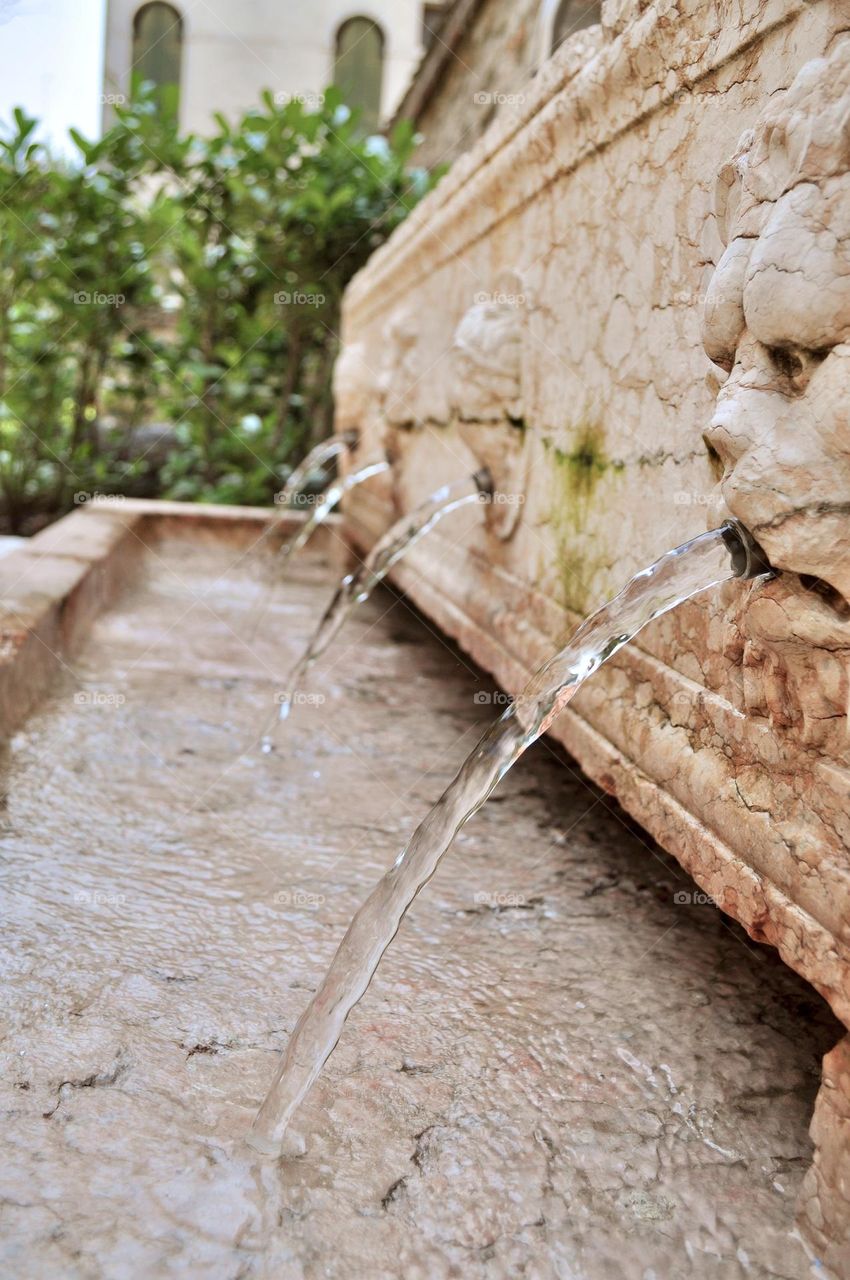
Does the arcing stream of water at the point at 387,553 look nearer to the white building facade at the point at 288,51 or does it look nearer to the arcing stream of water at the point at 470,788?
the arcing stream of water at the point at 470,788

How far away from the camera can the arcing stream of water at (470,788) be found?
1.20 metres

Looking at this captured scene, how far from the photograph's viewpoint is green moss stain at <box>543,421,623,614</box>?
6.70 ft

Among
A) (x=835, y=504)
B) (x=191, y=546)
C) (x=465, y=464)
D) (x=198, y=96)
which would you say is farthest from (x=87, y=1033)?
(x=198, y=96)

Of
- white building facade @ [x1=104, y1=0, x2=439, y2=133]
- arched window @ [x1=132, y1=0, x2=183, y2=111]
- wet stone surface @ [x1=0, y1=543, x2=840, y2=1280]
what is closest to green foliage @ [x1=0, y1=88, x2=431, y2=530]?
wet stone surface @ [x1=0, y1=543, x2=840, y2=1280]

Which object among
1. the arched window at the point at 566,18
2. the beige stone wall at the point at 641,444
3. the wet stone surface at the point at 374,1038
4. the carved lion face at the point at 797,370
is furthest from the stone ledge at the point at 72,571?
the arched window at the point at 566,18

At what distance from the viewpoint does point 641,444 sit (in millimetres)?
1828

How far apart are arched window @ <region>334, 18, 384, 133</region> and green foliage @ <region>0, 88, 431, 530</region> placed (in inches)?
475

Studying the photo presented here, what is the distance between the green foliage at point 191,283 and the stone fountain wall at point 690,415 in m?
3.58

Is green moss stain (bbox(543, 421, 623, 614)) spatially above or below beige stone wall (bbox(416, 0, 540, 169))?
below

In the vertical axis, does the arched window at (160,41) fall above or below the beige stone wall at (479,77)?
above

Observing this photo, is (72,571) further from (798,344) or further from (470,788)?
(798,344)

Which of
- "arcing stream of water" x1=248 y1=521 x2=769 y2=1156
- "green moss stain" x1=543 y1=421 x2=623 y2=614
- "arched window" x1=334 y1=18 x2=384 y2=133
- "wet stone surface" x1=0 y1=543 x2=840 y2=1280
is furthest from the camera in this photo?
"arched window" x1=334 y1=18 x2=384 y2=133

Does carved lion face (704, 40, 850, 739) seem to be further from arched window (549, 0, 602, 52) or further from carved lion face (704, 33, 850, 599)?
arched window (549, 0, 602, 52)

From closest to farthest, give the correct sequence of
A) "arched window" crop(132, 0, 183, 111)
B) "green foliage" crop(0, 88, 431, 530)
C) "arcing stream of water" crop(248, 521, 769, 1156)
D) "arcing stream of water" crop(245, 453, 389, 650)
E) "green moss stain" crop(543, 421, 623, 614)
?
"arcing stream of water" crop(248, 521, 769, 1156)
"green moss stain" crop(543, 421, 623, 614)
"arcing stream of water" crop(245, 453, 389, 650)
"green foliage" crop(0, 88, 431, 530)
"arched window" crop(132, 0, 183, 111)
